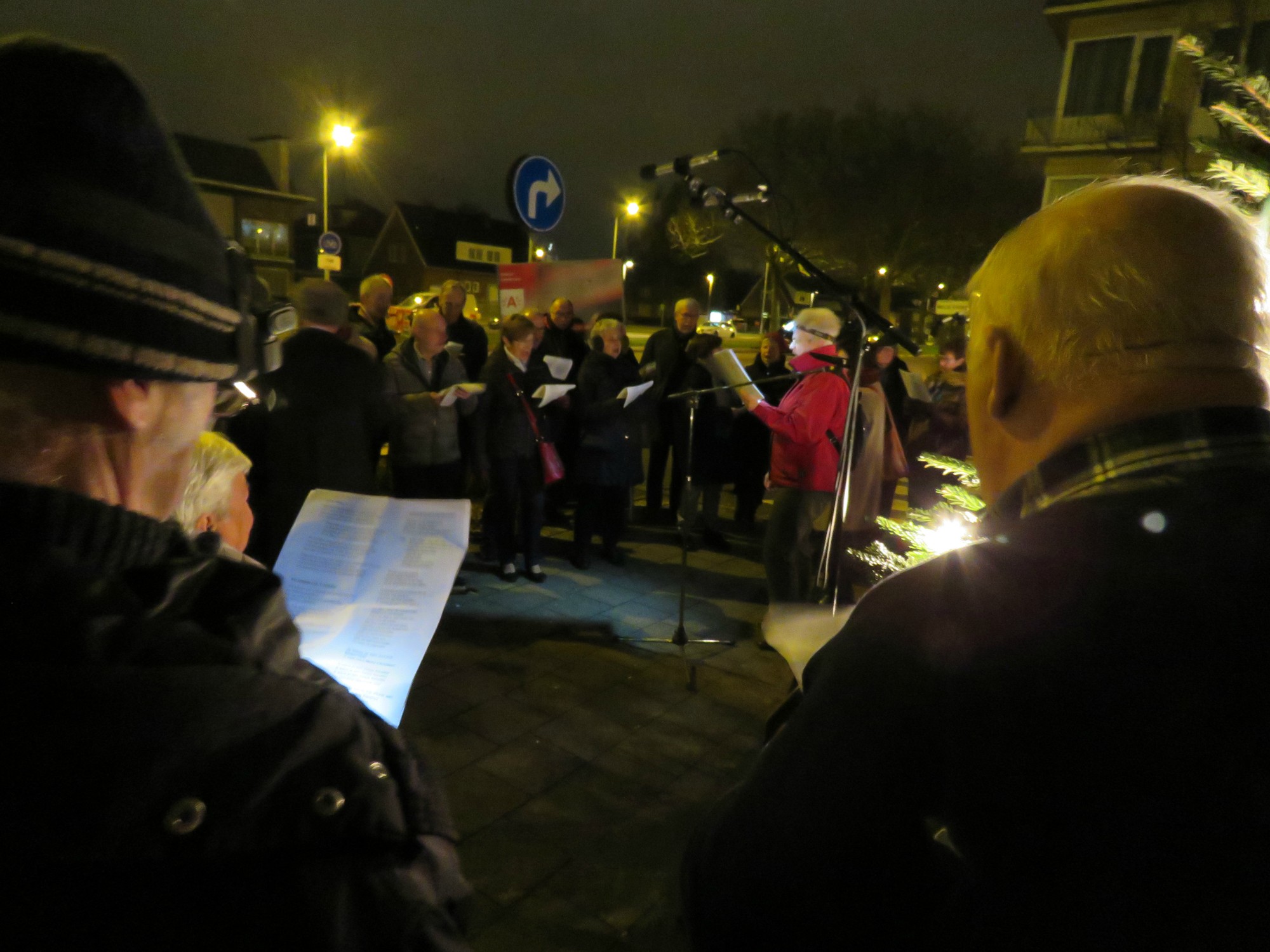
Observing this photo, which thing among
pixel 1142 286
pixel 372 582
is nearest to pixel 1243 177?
pixel 1142 286

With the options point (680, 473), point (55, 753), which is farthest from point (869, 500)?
point (55, 753)

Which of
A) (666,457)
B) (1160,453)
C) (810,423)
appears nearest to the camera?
(1160,453)

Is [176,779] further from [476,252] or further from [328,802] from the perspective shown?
[476,252]

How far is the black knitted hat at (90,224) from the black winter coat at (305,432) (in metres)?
2.97

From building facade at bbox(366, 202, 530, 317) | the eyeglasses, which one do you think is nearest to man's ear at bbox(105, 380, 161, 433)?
the eyeglasses

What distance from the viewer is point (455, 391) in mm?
5289

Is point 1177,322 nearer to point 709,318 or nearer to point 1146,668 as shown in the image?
point 1146,668

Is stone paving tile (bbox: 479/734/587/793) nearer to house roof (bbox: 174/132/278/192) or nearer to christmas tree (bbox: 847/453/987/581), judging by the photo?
christmas tree (bbox: 847/453/987/581)

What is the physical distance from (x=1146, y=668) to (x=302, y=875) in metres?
0.80

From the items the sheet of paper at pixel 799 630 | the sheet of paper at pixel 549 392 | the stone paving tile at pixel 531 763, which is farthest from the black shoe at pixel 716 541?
the sheet of paper at pixel 799 630

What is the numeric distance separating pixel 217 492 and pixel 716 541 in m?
5.49

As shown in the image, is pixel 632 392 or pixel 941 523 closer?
pixel 941 523

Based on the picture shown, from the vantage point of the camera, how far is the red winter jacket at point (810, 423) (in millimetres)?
4402

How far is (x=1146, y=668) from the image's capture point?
781 millimetres
